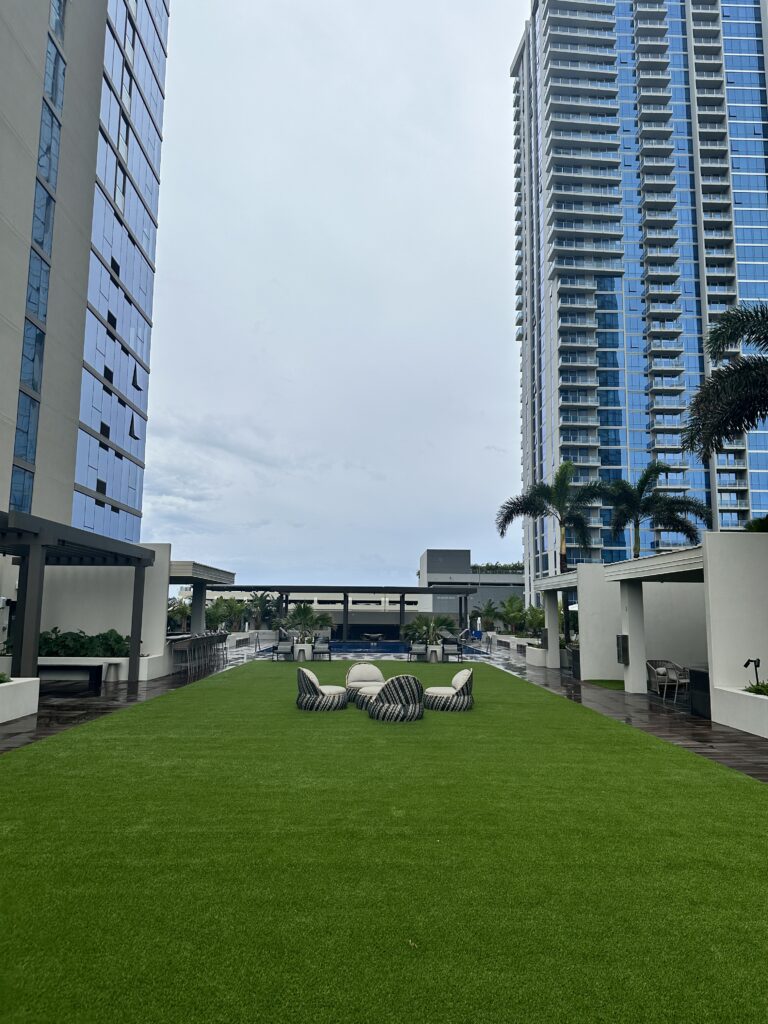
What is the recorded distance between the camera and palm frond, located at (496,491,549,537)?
29.5 meters

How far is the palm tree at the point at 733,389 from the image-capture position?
13.5 meters

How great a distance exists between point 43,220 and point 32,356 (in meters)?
4.89

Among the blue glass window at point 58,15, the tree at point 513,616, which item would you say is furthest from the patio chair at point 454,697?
the tree at point 513,616

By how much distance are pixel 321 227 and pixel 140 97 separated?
11.5 meters

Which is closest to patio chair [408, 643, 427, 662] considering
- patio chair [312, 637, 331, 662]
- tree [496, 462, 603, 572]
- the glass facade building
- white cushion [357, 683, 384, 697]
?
patio chair [312, 637, 331, 662]

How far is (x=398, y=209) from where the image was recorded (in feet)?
145

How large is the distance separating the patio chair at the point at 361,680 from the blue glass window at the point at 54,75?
2337cm

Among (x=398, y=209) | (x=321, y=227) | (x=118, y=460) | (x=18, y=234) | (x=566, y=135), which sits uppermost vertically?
(x=566, y=135)

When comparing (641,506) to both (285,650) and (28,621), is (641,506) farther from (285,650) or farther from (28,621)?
(28,621)

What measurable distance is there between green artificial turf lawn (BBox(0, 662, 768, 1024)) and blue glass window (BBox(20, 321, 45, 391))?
18802 millimetres

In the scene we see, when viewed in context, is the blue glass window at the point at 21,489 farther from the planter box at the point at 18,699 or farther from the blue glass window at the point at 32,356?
the planter box at the point at 18,699

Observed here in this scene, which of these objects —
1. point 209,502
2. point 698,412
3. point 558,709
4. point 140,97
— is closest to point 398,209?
point 140,97

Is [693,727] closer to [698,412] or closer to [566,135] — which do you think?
[698,412]

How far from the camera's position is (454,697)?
12.9 m
